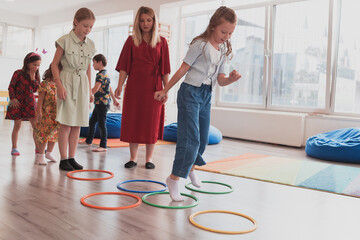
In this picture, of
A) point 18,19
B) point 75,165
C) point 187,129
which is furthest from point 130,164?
point 18,19

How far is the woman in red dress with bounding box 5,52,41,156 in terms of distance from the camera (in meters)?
3.35

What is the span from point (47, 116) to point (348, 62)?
14.1 ft

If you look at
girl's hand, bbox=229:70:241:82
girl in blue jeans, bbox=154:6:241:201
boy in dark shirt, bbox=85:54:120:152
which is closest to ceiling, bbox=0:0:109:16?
boy in dark shirt, bbox=85:54:120:152

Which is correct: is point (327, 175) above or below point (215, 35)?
below

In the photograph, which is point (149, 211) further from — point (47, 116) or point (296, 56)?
point (296, 56)

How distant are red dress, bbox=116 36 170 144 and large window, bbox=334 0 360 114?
11.0 ft

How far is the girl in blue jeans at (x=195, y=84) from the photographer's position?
2.06m

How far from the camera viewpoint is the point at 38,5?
355 inches

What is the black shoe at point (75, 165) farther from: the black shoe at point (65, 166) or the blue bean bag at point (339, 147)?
the blue bean bag at point (339, 147)

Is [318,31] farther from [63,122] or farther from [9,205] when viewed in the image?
[9,205]

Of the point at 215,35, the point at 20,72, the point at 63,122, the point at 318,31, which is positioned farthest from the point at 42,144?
the point at 318,31

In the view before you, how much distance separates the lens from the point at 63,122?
2770 millimetres

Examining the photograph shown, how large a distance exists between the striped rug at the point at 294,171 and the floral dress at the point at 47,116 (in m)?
1.36

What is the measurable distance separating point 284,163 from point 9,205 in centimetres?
270
